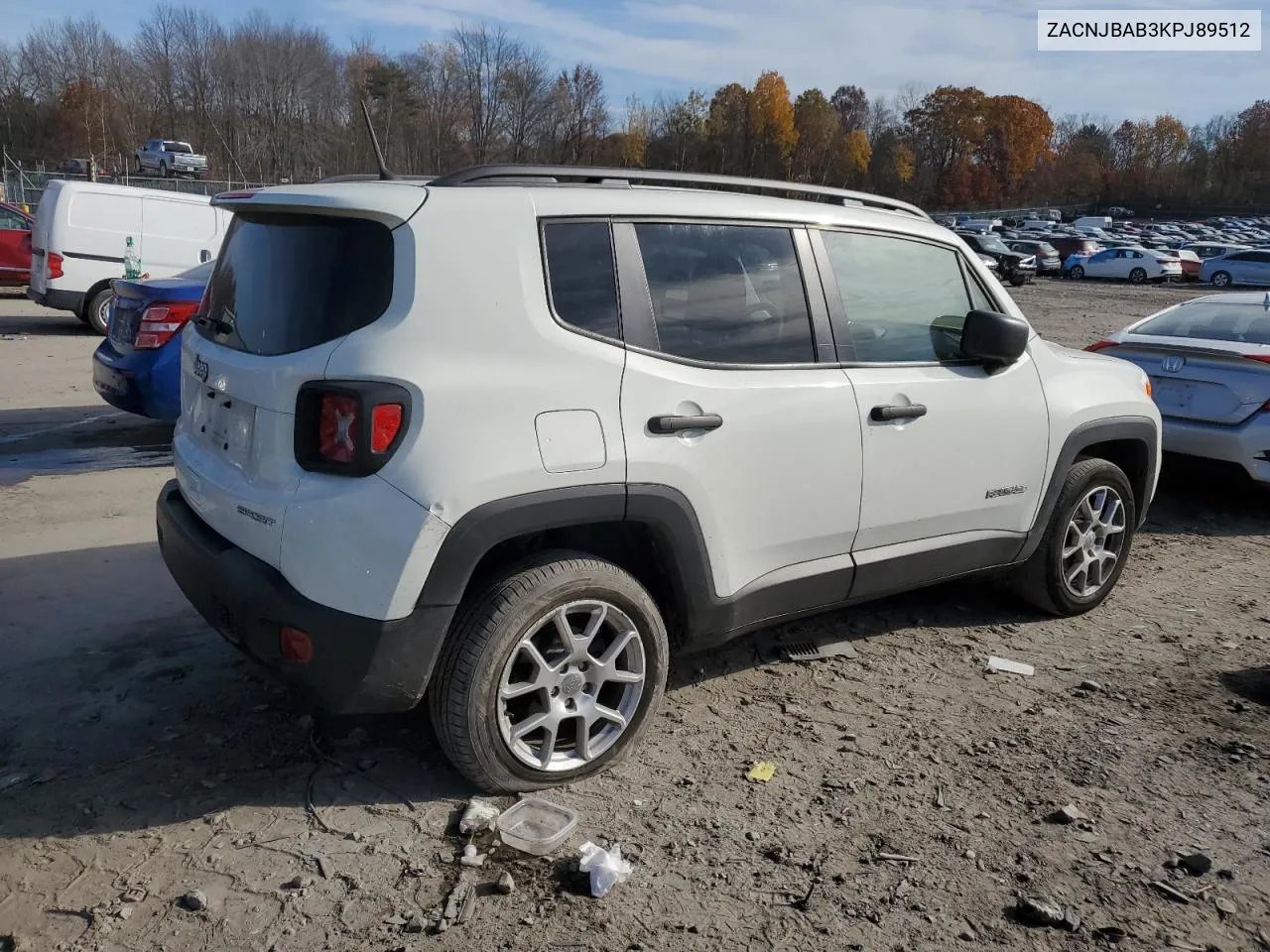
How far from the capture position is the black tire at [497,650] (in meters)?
3.04

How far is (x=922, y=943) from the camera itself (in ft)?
8.70

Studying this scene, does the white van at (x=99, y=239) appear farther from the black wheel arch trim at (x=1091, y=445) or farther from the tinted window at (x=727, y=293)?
the black wheel arch trim at (x=1091, y=445)

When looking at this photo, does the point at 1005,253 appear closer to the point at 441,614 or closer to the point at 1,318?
the point at 1,318

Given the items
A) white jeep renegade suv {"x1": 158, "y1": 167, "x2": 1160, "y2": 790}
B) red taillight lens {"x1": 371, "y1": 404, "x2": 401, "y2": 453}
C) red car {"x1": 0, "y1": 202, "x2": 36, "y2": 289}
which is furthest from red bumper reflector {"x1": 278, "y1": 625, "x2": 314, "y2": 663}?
red car {"x1": 0, "y1": 202, "x2": 36, "y2": 289}

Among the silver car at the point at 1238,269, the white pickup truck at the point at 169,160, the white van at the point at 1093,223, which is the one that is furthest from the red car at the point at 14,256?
the white van at the point at 1093,223

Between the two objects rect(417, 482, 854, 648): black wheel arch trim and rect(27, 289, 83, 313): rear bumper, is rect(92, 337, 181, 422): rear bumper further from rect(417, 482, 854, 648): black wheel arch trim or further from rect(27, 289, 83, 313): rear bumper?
rect(27, 289, 83, 313): rear bumper

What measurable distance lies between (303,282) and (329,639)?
1.08 meters

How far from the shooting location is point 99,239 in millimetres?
13516

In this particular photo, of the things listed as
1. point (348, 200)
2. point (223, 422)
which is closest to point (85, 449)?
point (223, 422)

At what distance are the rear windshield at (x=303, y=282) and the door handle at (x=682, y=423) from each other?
90 cm

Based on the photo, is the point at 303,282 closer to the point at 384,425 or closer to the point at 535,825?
the point at 384,425

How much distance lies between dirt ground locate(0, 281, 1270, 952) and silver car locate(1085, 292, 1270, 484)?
2031mm

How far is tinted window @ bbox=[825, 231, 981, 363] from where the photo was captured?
3.94 metres

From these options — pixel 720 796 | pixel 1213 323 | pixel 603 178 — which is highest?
pixel 603 178
